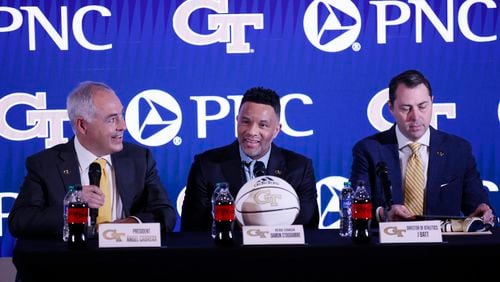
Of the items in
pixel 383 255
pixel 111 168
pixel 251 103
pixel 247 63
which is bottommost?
pixel 383 255

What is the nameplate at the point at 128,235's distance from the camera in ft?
11.6

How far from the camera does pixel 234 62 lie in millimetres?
5559

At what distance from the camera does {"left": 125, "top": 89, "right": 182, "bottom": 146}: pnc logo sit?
553 cm

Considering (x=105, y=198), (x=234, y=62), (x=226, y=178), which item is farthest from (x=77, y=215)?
(x=234, y=62)

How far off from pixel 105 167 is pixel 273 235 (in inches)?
48.7

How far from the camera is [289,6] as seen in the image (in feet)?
18.1

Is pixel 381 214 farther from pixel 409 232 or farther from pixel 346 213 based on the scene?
pixel 409 232

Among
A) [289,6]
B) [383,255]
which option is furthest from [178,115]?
[383,255]

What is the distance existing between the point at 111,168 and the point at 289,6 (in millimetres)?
1625

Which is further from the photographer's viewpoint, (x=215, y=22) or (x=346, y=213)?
(x=215, y=22)

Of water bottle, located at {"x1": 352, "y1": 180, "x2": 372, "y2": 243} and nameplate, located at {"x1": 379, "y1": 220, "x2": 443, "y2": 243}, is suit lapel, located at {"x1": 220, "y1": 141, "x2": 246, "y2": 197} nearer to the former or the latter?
water bottle, located at {"x1": 352, "y1": 180, "x2": 372, "y2": 243}

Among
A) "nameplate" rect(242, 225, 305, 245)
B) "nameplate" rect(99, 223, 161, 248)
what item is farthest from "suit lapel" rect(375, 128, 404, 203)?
"nameplate" rect(99, 223, 161, 248)

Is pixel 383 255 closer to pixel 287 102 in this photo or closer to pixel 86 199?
pixel 86 199

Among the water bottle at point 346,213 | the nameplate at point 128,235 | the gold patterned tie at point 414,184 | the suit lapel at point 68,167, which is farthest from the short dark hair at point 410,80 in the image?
the nameplate at point 128,235
